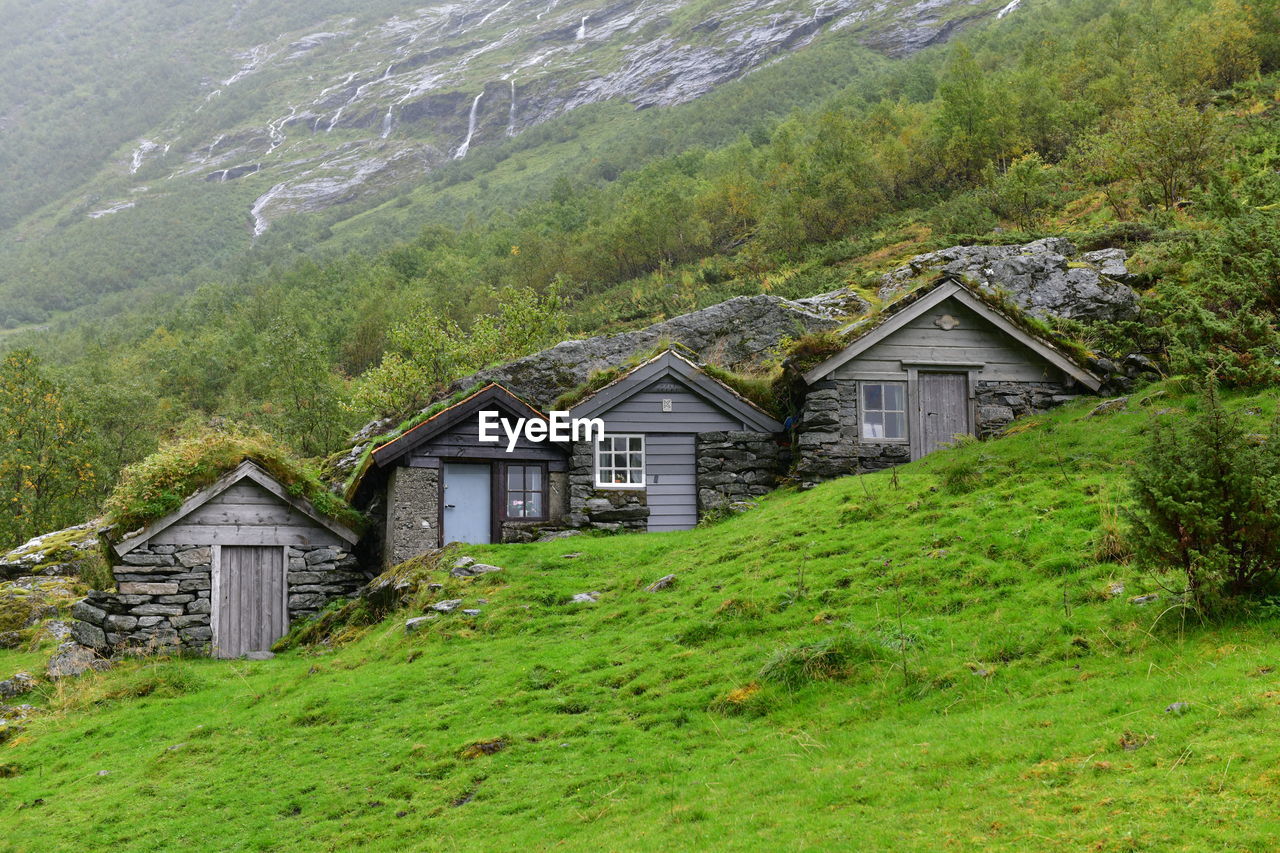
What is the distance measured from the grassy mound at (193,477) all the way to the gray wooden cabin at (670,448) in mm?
5716

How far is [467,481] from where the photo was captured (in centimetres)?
2278

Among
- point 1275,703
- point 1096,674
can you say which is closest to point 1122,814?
point 1275,703

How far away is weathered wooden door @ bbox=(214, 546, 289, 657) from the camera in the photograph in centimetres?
2067

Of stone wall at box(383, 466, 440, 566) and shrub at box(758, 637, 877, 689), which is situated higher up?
stone wall at box(383, 466, 440, 566)

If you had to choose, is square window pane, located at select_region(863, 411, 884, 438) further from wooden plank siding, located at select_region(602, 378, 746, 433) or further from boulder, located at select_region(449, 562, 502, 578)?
boulder, located at select_region(449, 562, 502, 578)

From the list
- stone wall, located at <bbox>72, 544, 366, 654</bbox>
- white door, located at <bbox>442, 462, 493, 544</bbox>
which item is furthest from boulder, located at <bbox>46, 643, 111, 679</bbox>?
white door, located at <bbox>442, 462, 493, 544</bbox>

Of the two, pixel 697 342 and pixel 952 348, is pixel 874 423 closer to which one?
pixel 952 348

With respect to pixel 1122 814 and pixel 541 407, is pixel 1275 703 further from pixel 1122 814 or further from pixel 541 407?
pixel 541 407

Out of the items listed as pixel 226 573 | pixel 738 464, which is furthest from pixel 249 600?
pixel 738 464

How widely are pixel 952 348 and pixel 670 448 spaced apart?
→ 676 cm

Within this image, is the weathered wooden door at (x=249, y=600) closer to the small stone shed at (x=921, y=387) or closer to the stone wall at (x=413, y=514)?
the stone wall at (x=413, y=514)

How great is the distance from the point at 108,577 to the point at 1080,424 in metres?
19.8

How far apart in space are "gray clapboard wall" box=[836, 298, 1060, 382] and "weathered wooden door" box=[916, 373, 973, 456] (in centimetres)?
43

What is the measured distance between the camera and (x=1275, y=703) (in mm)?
7551
